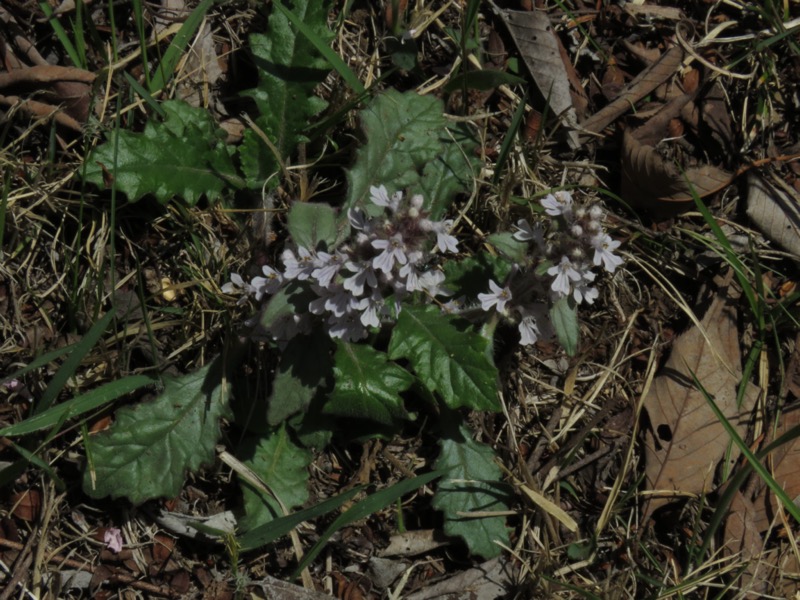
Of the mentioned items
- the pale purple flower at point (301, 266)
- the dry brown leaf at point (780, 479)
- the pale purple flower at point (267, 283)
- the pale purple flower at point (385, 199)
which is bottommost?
the dry brown leaf at point (780, 479)

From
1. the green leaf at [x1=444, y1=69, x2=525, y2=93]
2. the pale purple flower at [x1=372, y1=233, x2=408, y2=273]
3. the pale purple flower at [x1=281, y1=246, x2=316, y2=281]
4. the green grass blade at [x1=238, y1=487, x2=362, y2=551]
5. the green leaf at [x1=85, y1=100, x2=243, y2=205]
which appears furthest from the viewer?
the green leaf at [x1=444, y1=69, x2=525, y2=93]

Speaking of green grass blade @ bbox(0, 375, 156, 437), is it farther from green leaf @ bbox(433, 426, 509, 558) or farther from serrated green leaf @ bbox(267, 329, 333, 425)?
green leaf @ bbox(433, 426, 509, 558)

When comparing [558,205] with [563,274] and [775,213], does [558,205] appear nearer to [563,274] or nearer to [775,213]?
[563,274]

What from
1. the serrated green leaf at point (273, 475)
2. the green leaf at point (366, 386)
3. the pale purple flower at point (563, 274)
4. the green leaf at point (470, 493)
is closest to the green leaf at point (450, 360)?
the green leaf at point (366, 386)

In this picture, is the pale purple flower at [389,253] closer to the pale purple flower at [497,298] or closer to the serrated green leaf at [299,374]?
the pale purple flower at [497,298]

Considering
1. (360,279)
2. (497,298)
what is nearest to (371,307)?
(360,279)

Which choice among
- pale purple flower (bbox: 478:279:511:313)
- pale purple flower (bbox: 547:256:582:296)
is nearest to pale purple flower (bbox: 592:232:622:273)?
pale purple flower (bbox: 547:256:582:296)

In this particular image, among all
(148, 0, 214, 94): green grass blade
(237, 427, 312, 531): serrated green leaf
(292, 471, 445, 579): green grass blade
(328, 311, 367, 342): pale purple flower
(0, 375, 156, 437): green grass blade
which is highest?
(148, 0, 214, 94): green grass blade

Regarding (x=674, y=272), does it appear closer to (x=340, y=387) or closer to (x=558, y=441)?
(x=558, y=441)
